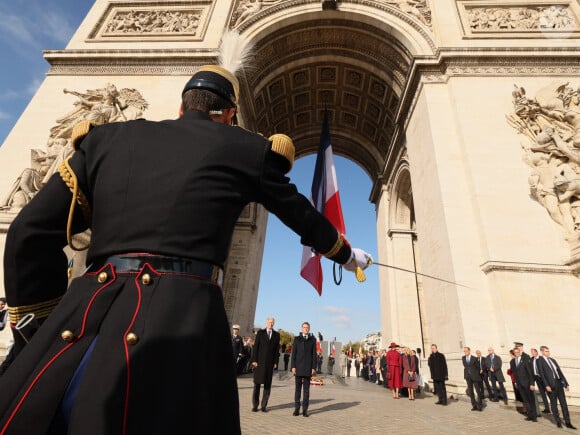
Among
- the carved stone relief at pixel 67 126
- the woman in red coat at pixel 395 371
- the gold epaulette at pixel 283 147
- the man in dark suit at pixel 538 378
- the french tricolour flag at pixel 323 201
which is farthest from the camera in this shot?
the woman in red coat at pixel 395 371

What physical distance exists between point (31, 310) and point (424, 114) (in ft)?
33.7

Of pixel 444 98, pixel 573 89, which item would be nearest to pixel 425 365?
pixel 444 98

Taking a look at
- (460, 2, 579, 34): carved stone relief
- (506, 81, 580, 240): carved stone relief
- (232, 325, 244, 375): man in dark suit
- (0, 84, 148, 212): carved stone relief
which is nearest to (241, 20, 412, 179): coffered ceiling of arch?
(460, 2, 579, 34): carved stone relief

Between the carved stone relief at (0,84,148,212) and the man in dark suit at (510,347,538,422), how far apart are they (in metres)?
10.3

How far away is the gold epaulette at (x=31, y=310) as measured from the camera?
38.0 inches

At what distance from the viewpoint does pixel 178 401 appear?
790 mm

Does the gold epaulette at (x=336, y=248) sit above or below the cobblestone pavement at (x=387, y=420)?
above

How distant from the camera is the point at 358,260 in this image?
1.54 m

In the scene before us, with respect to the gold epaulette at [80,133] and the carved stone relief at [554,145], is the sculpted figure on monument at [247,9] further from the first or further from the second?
the gold epaulette at [80,133]

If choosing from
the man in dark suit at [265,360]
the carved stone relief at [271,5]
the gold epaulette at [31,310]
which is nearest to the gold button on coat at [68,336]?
the gold epaulette at [31,310]

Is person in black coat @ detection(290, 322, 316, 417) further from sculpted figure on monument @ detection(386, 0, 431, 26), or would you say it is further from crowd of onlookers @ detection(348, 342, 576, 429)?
sculpted figure on monument @ detection(386, 0, 431, 26)

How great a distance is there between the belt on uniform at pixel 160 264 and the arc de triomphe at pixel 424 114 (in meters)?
7.13

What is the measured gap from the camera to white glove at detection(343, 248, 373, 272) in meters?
1.47

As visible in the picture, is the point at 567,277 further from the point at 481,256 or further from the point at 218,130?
the point at 218,130
